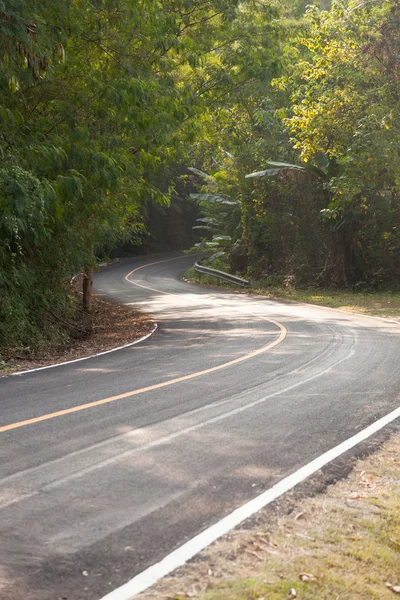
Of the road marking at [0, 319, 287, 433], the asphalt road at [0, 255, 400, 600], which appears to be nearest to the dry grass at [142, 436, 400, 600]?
the asphalt road at [0, 255, 400, 600]

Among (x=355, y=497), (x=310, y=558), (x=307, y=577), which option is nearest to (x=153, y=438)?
(x=355, y=497)

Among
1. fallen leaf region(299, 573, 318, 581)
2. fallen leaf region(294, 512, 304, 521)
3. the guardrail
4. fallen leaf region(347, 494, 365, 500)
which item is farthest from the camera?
the guardrail

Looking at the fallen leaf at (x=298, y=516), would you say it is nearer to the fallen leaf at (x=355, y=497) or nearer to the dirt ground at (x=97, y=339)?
the fallen leaf at (x=355, y=497)

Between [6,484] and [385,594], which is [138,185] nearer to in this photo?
[6,484]

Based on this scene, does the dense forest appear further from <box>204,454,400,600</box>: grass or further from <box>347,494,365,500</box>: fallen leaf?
<box>204,454,400,600</box>: grass

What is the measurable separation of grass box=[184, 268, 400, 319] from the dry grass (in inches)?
677

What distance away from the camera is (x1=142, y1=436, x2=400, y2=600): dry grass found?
4223 millimetres

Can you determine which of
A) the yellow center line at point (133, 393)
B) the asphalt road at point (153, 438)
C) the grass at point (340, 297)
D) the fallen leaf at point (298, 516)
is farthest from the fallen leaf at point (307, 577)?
the grass at point (340, 297)

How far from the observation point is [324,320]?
2059cm

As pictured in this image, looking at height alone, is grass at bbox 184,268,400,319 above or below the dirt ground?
below

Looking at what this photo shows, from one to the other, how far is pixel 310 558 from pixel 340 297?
83.1 ft

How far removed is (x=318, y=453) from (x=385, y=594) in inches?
113

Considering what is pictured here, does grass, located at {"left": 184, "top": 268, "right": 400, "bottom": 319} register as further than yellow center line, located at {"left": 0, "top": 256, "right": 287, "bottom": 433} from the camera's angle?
Yes

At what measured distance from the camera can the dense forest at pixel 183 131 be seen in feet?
47.7
